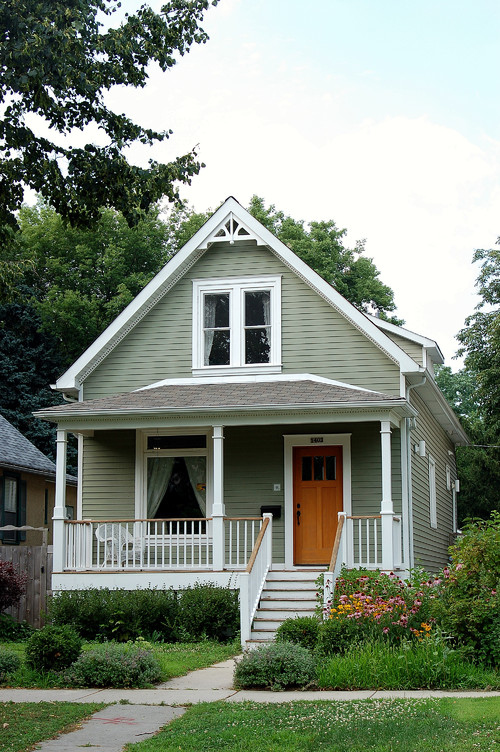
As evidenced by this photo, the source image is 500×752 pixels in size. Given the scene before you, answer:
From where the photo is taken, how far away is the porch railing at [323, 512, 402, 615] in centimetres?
1345

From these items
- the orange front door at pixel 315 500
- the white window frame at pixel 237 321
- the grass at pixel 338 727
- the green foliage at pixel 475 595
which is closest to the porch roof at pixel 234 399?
the white window frame at pixel 237 321

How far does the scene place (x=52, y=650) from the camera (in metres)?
10.9

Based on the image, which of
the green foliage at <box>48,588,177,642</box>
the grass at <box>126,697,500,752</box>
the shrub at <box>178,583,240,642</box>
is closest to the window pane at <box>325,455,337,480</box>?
the shrub at <box>178,583,240,642</box>

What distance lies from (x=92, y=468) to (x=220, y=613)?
485cm

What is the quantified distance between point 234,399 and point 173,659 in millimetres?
4949

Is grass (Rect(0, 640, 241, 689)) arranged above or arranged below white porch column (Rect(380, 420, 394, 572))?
below

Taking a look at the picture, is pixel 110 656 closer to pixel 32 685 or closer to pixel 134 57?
pixel 32 685

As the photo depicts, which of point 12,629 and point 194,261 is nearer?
→ point 12,629

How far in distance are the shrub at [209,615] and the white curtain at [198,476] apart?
2.87m

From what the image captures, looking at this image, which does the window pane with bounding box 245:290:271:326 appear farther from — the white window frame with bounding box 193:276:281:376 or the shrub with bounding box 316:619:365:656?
the shrub with bounding box 316:619:365:656

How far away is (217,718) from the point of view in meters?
8.30

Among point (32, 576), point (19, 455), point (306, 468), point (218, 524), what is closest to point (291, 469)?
point (306, 468)

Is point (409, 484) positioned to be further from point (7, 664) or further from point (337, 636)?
point (7, 664)

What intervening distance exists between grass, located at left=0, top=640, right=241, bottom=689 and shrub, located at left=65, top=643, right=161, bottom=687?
21 centimetres
